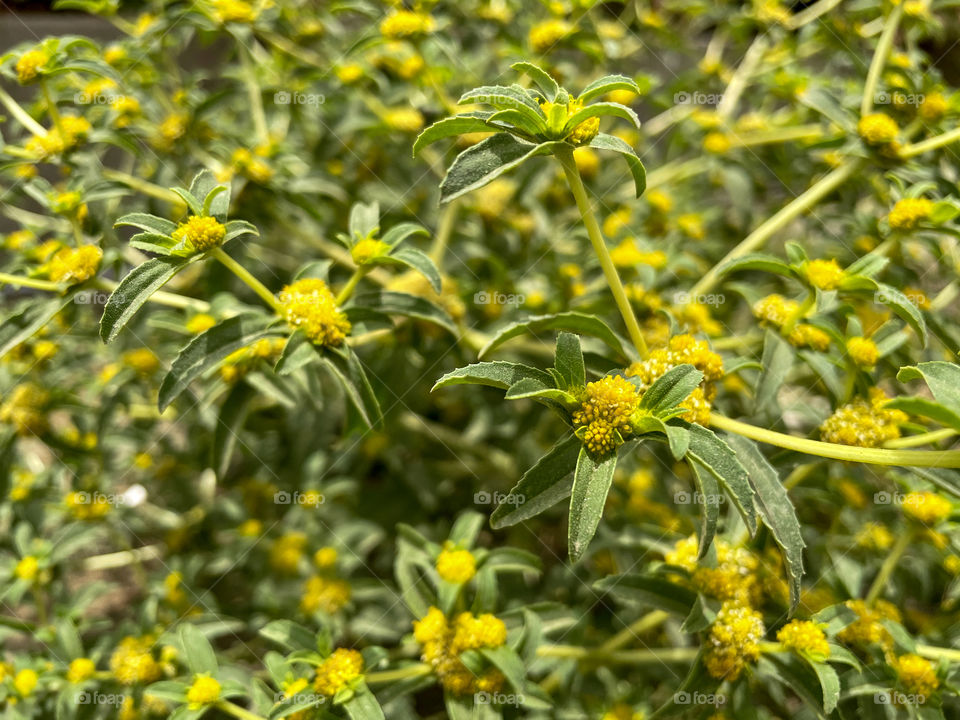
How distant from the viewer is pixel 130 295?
1.02 metres

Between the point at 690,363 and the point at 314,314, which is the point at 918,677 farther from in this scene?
the point at 314,314

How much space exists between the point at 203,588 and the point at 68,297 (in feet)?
3.74

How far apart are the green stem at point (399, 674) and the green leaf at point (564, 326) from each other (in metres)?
0.59

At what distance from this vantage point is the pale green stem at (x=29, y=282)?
113 cm

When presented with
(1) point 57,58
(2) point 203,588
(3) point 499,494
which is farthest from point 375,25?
(2) point 203,588

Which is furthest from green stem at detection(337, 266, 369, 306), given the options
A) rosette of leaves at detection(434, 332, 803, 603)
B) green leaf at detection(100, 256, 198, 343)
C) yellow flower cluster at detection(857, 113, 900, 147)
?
yellow flower cluster at detection(857, 113, 900, 147)

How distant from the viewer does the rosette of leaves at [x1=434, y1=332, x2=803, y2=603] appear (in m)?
0.85

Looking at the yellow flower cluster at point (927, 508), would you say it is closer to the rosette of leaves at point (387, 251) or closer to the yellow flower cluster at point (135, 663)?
the rosette of leaves at point (387, 251)

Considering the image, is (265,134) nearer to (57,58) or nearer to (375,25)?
(375,25)
